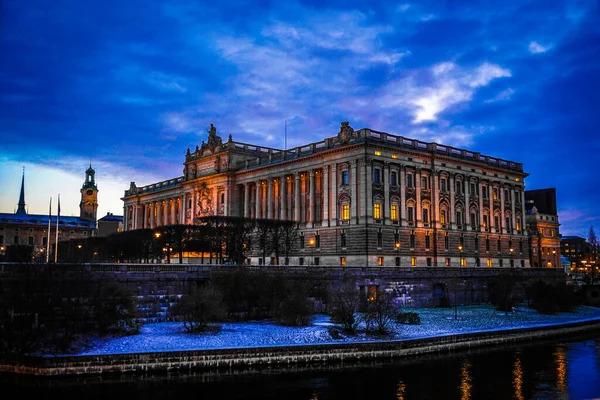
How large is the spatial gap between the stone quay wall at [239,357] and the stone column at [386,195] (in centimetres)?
3502

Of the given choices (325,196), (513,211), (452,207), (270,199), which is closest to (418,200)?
(452,207)

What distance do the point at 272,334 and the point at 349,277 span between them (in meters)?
17.6

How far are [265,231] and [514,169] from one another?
2057 inches

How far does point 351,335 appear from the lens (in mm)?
43781

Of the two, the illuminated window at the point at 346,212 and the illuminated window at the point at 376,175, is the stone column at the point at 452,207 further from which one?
the illuminated window at the point at 346,212

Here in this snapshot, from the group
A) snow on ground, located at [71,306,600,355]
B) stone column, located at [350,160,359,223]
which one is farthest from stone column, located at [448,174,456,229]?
snow on ground, located at [71,306,600,355]

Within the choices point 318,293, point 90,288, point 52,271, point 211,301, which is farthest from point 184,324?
point 318,293

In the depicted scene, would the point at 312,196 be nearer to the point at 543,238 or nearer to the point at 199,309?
the point at 199,309

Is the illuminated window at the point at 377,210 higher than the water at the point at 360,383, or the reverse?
the illuminated window at the point at 377,210

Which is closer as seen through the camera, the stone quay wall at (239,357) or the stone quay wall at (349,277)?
the stone quay wall at (239,357)

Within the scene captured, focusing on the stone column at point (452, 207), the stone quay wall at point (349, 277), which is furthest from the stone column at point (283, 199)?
the stone quay wall at point (349, 277)

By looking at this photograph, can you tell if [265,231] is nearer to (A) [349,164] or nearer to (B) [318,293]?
(A) [349,164]

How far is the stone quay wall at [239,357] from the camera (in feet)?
108

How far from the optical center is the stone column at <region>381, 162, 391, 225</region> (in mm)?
81375
